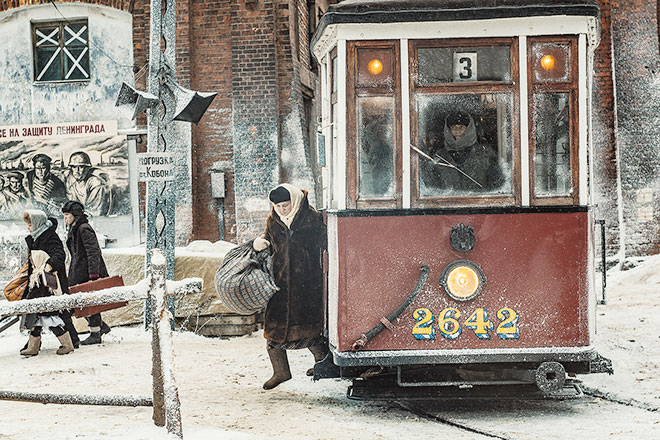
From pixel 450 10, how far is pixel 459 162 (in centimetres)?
105

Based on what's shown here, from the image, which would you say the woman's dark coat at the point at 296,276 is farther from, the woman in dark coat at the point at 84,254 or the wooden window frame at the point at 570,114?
the woman in dark coat at the point at 84,254

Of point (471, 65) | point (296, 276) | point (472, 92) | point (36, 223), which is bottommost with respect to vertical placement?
point (296, 276)

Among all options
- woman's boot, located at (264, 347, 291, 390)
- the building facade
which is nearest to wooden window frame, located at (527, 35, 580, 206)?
woman's boot, located at (264, 347, 291, 390)

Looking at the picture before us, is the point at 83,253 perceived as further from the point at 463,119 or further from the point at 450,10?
the point at 450,10

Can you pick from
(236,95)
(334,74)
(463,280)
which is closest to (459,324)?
(463,280)

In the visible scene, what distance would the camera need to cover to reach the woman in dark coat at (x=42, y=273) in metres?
9.55

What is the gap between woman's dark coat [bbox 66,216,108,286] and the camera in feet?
33.8

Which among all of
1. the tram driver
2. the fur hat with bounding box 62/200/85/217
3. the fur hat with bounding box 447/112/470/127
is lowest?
the fur hat with bounding box 62/200/85/217

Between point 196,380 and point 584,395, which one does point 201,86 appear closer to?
point 196,380

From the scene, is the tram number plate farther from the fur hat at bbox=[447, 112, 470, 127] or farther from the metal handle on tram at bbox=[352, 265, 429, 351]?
the fur hat at bbox=[447, 112, 470, 127]

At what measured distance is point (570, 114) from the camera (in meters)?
6.17

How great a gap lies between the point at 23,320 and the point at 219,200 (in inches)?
237

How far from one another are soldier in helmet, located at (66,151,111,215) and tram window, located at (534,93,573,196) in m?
10.8

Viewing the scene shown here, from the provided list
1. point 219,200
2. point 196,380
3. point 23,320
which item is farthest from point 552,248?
point 219,200
